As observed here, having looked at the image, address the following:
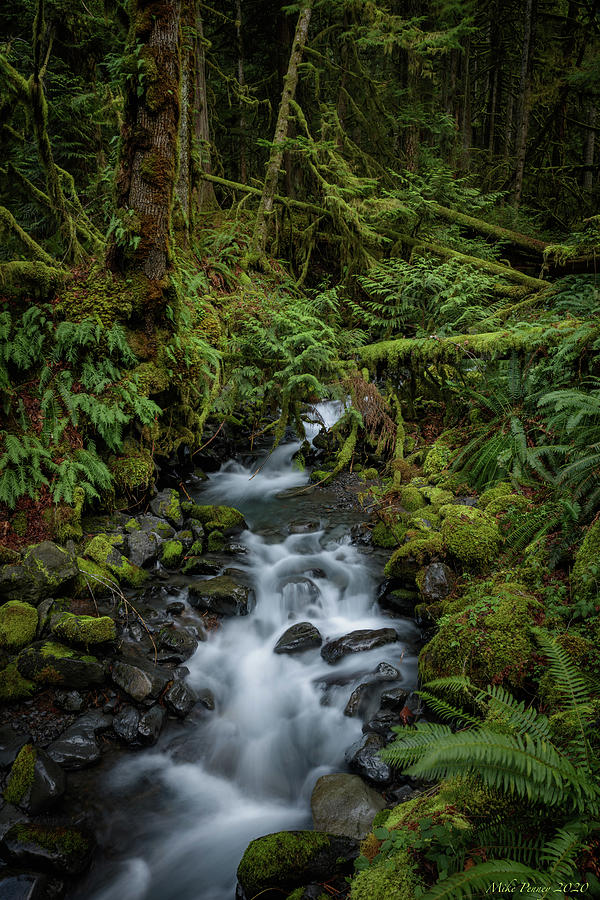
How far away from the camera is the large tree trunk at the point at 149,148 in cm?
598

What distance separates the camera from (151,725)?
14.1 feet

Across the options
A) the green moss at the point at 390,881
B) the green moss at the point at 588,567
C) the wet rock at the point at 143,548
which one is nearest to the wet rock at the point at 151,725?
the wet rock at the point at 143,548

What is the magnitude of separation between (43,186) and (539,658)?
13.1 metres

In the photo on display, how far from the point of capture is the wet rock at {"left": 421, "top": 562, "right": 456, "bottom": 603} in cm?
507

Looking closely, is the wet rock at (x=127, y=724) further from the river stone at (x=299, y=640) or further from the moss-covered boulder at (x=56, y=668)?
the river stone at (x=299, y=640)

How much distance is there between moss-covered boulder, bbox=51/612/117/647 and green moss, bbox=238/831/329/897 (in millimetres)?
2384

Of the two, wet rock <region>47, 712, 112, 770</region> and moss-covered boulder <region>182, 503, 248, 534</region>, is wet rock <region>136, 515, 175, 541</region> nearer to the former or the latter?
moss-covered boulder <region>182, 503, 248, 534</region>

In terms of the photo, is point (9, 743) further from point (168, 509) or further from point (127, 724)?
point (168, 509)

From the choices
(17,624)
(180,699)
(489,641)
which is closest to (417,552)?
(489,641)

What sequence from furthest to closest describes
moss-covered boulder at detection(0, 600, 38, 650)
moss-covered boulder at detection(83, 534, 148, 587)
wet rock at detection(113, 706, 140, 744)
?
moss-covered boulder at detection(83, 534, 148, 587) < moss-covered boulder at detection(0, 600, 38, 650) < wet rock at detection(113, 706, 140, 744)

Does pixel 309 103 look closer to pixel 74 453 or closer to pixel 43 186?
pixel 43 186

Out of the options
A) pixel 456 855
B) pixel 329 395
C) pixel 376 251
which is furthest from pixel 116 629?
pixel 376 251

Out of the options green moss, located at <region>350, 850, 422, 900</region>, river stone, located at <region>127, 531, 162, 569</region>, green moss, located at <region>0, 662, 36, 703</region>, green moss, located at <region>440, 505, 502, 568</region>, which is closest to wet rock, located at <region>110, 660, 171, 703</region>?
green moss, located at <region>0, 662, 36, 703</region>

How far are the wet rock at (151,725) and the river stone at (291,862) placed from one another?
57.8 inches
